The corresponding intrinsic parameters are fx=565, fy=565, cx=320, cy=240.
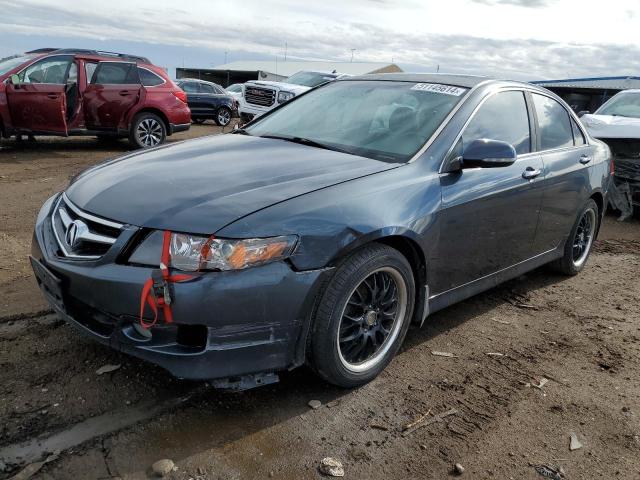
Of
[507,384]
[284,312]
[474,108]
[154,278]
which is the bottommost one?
[507,384]

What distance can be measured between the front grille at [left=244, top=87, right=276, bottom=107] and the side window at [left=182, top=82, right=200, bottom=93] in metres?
4.64

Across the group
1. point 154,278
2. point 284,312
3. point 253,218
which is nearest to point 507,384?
point 284,312

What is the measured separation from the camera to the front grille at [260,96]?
14415 millimetres

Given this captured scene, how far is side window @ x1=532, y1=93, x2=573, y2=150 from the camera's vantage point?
436 centimetres

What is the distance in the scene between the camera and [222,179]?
2.91 m

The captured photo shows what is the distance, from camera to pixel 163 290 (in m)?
2.41

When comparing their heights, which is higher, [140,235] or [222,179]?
[222,179]

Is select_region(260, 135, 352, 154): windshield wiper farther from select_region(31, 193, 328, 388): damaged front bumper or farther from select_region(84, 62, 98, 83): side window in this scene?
select_region(84, 62, 98, 83): side window

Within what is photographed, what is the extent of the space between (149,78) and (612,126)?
26.8ft

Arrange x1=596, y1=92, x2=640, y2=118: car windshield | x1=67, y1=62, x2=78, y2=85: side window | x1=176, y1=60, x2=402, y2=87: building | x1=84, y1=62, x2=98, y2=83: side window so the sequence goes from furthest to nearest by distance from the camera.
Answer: x1=176, y1=60, x2=402, y2=87: building
x1=84, y1=62, x2=98, y2=83: side window
x1=67, y1=62, x2=78, y2=85: side window
x1=596, y1=92, x2=640, y2=118: car windshield

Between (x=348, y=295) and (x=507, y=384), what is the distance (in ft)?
3.97

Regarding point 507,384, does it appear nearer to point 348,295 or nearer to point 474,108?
point 348,295

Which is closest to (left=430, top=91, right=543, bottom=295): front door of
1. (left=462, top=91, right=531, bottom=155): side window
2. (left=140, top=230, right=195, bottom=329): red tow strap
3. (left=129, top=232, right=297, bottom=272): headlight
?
(left=462, top=91, right=531, bottom=155): side window

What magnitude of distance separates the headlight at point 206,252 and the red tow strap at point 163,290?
28 mm
